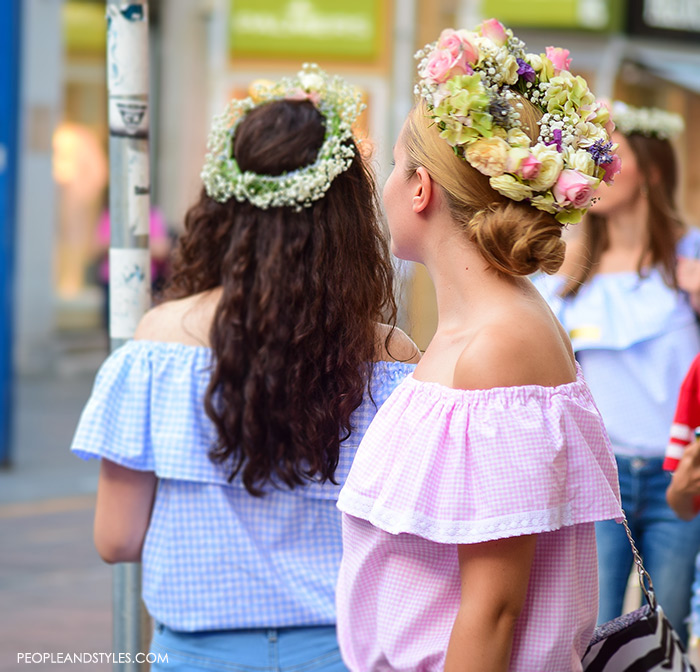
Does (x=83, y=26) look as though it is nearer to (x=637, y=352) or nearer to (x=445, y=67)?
(x=637, y=352)

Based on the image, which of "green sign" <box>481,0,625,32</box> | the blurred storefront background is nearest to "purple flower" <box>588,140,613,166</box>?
the blurred storefront background

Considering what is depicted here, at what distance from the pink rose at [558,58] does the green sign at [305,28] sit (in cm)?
1272

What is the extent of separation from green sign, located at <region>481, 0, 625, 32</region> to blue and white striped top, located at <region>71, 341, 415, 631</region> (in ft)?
40.6

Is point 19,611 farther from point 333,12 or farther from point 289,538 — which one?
point 333,12

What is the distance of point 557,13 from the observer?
14062 mm

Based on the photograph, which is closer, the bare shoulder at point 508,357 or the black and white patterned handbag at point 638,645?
the bare shoulder at point 508,357

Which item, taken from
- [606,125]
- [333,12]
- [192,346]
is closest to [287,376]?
[192,346]

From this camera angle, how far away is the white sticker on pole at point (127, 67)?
2.48 meters

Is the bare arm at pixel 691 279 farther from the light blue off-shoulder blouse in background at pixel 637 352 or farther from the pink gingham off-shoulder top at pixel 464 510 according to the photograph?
the pink gingham off-shoulder top at pixel 464 510

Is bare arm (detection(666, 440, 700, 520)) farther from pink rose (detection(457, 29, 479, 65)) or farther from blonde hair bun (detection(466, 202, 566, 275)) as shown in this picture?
pink rose (detection(457, 29, 479, 65))

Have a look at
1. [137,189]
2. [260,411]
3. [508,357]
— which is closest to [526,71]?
[508,357]

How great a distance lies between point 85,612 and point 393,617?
150 inches

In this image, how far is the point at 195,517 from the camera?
2.08m

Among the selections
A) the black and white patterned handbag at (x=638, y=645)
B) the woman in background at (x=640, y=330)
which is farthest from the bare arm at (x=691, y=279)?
the black and white patterned handbag at (x=638, y=645)
